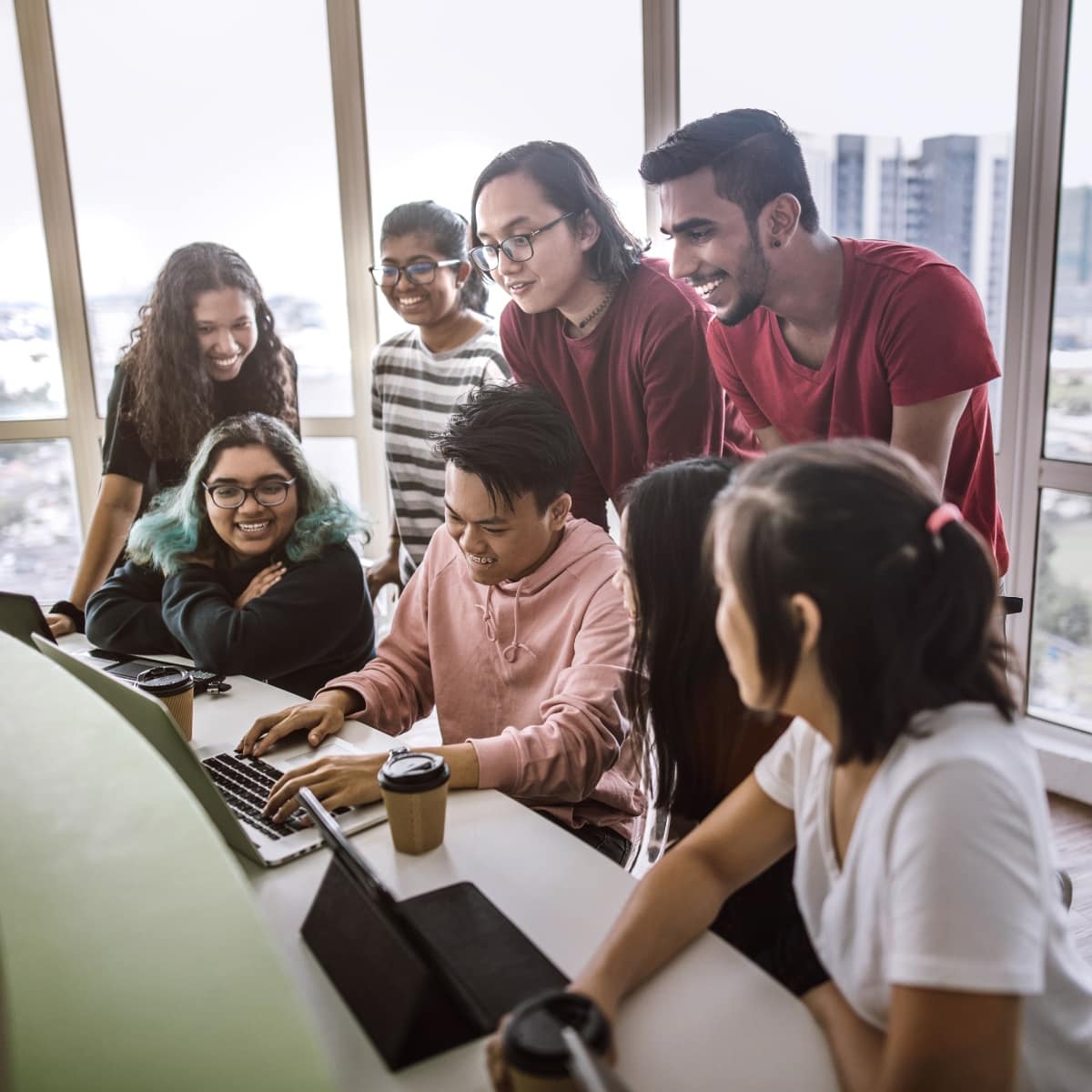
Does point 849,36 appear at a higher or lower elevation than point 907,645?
higher

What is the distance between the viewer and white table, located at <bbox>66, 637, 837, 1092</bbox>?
0.87 m

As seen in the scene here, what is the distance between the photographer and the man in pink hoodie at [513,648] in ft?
4.89

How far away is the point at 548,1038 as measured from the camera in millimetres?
744

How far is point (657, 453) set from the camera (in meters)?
2.10

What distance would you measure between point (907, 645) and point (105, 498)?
243cm

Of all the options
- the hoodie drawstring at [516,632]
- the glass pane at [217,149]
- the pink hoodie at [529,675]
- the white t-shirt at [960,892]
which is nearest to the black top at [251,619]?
the pink hoodie at [529,675]

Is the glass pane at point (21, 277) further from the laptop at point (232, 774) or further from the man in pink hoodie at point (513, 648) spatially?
the laptop at point (232, 774)

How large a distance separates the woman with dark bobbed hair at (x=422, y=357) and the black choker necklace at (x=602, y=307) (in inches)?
14.3

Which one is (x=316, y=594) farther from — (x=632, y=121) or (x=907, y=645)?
(x=632, y=121)

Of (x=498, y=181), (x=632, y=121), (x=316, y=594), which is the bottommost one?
(x=316, y=594)

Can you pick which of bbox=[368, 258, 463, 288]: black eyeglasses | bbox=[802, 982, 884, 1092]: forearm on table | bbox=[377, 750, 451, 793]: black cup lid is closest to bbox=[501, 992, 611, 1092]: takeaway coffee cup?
bbox=[802, 982, 884, 1092]: forearm on table

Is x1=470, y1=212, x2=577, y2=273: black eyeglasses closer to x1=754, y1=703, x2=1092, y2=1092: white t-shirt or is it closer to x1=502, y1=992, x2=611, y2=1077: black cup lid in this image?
x1=754, y1=703, x2=1092, y2=1092: white t-shirt

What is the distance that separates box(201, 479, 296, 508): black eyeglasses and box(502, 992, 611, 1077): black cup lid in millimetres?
1527

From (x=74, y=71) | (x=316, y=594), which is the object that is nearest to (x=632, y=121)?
(x=316, y=594)
